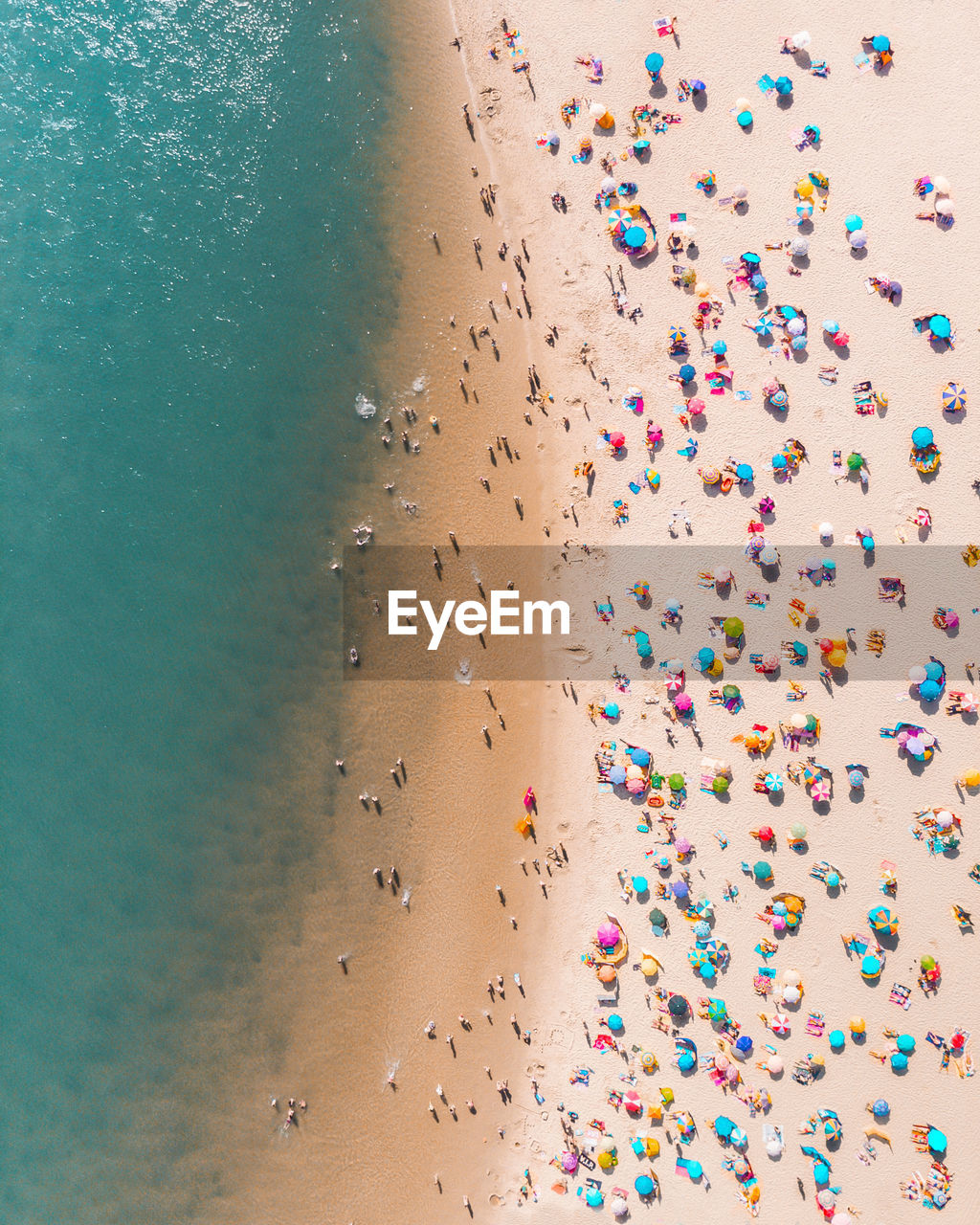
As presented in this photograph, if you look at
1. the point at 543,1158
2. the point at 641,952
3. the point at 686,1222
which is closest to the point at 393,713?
the point at 641,952

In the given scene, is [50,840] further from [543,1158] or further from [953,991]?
[953,991]

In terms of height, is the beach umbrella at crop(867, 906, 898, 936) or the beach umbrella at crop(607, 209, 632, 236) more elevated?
the beach umbrella at crop(607, 209, 632, 236)

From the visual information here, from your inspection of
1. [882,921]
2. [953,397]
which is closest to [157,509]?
[953,397]

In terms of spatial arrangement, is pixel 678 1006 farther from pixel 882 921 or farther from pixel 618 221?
pixel 618 221

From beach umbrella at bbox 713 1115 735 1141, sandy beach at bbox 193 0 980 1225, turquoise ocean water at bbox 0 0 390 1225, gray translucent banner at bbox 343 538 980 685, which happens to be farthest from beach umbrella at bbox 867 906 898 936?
turquoise ocean water at bbox 0 0 390 1225

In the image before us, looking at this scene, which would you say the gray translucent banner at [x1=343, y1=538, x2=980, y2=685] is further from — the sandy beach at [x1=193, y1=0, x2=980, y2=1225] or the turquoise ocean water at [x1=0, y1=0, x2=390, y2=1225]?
the turquoise ocean water at [x1=0, y1=0, x2=390, y2=1225]
